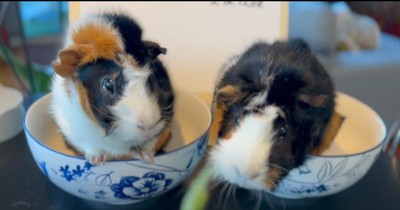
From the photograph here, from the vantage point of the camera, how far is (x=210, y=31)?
0.91 metres

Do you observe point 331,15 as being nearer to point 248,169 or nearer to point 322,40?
point 322,40

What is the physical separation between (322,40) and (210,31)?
0.42 meters

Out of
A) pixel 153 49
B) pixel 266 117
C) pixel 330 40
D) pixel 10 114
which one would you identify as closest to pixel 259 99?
pixel 266 117

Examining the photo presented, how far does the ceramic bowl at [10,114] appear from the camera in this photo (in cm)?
80

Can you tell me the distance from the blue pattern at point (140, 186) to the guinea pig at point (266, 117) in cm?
8

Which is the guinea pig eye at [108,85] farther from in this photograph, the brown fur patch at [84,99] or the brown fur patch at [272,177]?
the brown fur patch at [272,177]

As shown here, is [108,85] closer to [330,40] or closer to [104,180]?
[104,180]

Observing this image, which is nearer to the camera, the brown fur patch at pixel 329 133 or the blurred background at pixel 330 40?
the brown fur patch at pixel 329 133

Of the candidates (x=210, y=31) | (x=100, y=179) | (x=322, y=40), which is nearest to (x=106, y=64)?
(x=100, y=179)

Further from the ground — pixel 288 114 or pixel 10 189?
pixel 288 114

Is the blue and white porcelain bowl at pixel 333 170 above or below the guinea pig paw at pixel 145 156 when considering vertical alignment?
below

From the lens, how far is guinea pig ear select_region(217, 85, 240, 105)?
0.57 m

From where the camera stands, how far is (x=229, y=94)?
0.58 metres

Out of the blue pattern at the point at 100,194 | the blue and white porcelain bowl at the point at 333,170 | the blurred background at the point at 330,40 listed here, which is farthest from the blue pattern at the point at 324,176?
the blurred background at the point at 330,40
